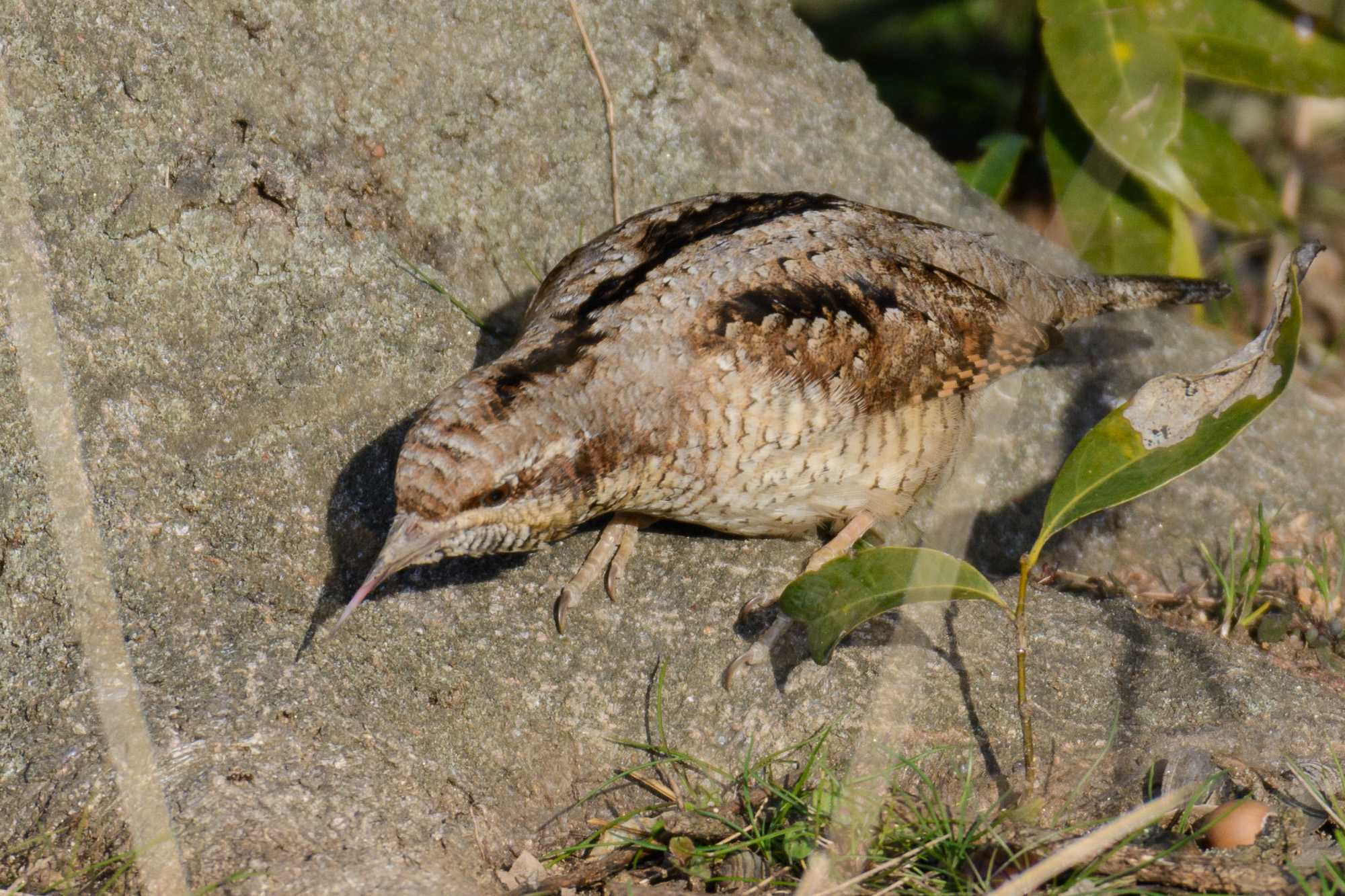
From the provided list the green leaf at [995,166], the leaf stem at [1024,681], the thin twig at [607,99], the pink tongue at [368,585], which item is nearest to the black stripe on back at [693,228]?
the thin twig at [607,99]

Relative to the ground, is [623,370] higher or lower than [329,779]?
higher

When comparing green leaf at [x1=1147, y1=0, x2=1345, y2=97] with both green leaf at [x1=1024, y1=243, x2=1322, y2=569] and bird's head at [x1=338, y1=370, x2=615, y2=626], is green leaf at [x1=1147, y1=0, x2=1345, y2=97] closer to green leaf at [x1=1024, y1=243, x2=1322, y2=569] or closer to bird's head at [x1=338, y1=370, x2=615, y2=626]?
green leaf at [x1=1024, y1=243, x2=1322, y2=569]

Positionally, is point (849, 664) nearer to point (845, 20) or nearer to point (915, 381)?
point (915, 381)

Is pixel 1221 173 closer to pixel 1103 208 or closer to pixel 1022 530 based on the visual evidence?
pixel 1103 208

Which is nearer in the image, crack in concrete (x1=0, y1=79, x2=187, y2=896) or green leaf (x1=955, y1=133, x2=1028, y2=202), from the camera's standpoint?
crack in concrete (x1=0, y1=79, x2=187, y2=896)

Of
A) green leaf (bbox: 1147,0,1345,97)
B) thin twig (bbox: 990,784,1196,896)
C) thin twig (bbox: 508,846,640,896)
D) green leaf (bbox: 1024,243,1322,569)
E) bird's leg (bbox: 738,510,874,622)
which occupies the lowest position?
thin twig (bbox: 508,846,640,896)

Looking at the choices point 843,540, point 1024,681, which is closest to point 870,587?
point 1024,681

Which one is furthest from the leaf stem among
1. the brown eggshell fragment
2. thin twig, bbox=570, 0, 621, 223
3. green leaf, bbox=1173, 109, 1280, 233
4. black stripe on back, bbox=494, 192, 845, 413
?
green leaf, bbox=1173, 109, 1280, 233

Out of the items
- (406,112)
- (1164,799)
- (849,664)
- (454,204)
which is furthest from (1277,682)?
(406,112)
